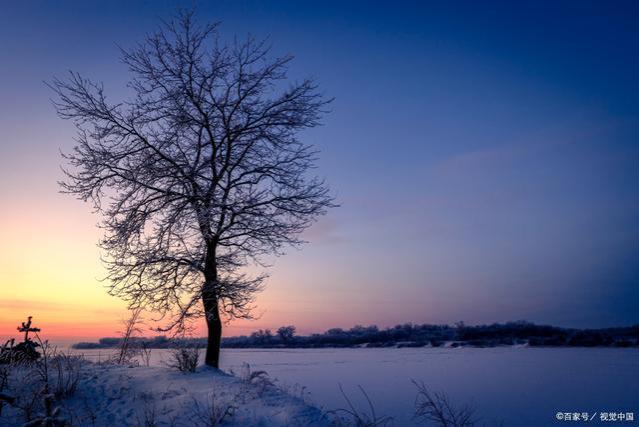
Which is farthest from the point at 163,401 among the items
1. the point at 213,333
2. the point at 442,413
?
the point at 442,413

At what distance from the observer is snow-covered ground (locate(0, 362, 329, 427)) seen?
19.1ft

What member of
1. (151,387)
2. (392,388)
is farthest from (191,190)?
(392,388)

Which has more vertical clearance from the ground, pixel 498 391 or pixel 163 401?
pixel 163 401

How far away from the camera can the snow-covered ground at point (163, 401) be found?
581 centimetres

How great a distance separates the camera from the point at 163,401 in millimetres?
6422

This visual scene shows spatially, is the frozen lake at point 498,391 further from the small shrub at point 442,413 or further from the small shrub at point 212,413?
the small shrub at point 212,413

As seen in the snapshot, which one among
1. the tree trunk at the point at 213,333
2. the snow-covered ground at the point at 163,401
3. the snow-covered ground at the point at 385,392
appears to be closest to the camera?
the snow-covered ground at the point at 163,401

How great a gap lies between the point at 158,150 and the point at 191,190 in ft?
3.92

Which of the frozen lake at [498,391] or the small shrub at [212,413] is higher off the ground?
the small shrub at [212,413]

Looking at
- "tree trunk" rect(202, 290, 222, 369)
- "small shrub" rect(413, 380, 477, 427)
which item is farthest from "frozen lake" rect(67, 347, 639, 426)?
"small shrub" rect(413, 380, 477, 427)

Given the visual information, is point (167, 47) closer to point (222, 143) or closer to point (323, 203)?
point (222, 143)

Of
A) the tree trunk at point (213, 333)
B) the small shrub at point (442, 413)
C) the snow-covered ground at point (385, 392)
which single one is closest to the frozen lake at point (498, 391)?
the snow-covered ground at point (385, 392)

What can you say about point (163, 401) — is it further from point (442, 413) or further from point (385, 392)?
point (385, 392)

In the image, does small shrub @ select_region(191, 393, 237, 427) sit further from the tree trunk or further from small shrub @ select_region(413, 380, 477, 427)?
the tree trunk
